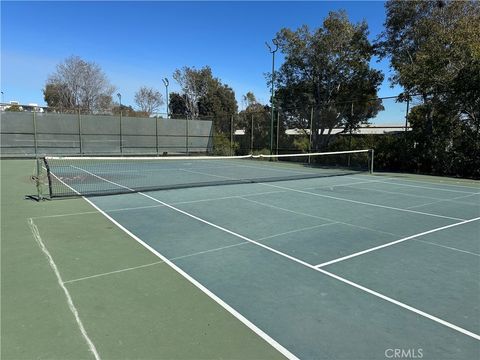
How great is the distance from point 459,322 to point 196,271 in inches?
112

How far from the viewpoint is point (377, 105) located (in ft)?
70.1

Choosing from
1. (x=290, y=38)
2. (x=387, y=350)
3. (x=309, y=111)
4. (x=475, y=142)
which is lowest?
(x=387, y=350)

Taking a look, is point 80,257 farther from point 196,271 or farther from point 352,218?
point 352,218

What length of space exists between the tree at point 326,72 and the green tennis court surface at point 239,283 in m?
17.5

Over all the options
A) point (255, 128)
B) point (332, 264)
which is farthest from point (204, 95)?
point (332, 264)

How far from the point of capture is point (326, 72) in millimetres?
29375

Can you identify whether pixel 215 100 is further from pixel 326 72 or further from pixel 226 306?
pixel 226 306

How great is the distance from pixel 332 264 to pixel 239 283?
1.38m

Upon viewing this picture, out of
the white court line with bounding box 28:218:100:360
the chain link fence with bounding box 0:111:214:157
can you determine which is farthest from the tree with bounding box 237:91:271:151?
the white court line with bounding box 28:218:100:360

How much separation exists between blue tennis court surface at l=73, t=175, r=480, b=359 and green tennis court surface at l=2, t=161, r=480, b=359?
0.02 meters

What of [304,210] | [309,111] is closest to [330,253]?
[304,210]

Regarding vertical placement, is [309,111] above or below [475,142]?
above

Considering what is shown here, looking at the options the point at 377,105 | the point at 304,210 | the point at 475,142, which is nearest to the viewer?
the point at 304,210

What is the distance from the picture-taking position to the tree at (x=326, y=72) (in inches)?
992
